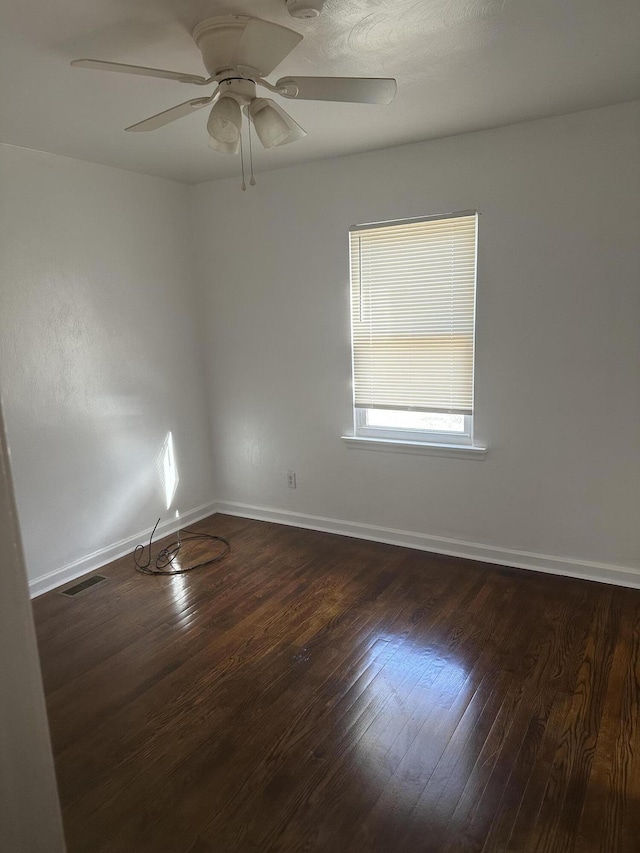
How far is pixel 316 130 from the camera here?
9.75 feet

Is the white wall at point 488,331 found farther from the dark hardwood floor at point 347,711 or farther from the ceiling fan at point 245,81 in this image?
the ceiling fan at point 245,81

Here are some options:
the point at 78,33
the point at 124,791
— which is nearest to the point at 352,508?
the point at 124,791

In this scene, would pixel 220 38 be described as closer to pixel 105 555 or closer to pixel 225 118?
pixel 225 118

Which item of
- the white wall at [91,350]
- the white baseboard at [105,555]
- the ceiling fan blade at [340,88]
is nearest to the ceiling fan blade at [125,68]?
the ceiling fan blade at [340,88]

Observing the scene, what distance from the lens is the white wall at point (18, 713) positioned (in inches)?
16.7

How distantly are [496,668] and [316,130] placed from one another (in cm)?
279

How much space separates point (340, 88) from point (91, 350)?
2.32 meters

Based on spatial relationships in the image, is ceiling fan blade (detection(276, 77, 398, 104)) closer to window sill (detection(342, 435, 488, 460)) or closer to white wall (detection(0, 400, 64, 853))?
white wall (detection(0, 400, 64, 853))

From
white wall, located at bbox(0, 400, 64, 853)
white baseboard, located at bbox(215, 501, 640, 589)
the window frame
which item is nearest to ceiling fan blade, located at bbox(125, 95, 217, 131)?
the window frame

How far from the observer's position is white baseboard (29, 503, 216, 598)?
3.37 metres

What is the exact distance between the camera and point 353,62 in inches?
85.9

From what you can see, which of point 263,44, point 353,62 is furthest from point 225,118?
point 353,62

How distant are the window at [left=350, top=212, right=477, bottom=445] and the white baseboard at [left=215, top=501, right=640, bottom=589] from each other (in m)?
0.66

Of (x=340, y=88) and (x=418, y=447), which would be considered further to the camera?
(x=418, y=447)
